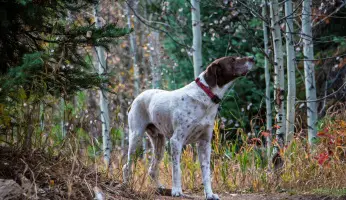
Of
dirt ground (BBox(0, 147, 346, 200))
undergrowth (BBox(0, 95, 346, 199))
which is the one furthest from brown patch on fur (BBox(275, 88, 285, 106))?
dirt ground (BBox(0, 147, 346, 200))

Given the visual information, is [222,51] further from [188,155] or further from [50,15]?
[50,15]

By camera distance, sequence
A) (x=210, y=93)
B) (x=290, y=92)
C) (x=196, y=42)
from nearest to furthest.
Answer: (x=210, y=93) < (x=290, y=92) < (x=196, y=42)

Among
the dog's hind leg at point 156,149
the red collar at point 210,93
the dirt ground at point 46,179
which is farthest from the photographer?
the dog's hind leg at point 156,149

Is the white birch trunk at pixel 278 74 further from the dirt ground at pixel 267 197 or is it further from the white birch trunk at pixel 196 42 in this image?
the white birch trunk at pixel 196 42

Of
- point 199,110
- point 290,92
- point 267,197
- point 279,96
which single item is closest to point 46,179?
point 199,110

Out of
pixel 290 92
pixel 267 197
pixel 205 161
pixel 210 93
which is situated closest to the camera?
pixel 210 93

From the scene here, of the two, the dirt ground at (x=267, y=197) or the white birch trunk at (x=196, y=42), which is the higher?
the white birch trunk at (x=196, y=42)

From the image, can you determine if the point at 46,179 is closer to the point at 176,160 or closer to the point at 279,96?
the point at 176,160

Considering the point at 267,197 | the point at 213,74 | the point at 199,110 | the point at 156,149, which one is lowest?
the point at 267,197

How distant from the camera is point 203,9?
553 inches

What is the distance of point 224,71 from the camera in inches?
261

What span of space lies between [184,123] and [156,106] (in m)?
0.57

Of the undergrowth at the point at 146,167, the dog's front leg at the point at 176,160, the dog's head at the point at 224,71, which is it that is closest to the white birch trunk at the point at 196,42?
the undergrowth at the point at 146,167

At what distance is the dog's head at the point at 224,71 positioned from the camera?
6613 millimetres
